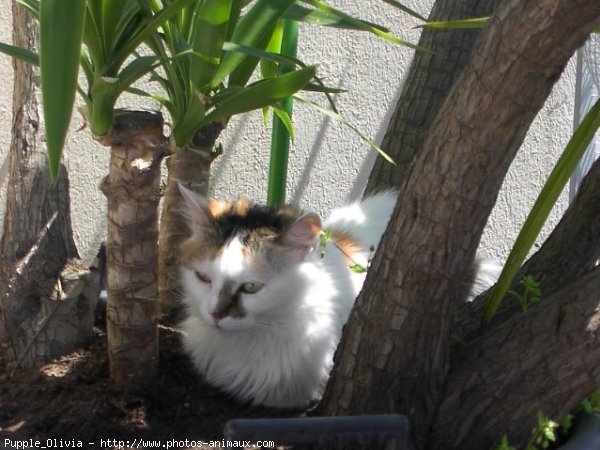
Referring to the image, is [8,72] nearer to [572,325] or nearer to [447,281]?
[447,281]

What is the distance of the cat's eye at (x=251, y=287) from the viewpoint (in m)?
1.33

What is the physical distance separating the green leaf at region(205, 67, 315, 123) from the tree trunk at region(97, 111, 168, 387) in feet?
0.39

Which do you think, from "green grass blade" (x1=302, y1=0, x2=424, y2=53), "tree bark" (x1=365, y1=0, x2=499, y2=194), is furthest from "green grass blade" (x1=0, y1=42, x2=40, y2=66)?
"tree bark" (x1=365, y1=0, x2=499, y2=194)

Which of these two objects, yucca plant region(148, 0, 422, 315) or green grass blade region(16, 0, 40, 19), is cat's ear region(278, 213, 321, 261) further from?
green grass blade region(16, 0, 40, 19)

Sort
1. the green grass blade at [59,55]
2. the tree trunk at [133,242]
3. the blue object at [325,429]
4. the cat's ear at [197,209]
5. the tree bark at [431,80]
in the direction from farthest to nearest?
the tree bark at [431,80], the cat's ear at [197,209], the tree trunk at [133,242], the blue object at [325,429], the green grass blade at [59,55]

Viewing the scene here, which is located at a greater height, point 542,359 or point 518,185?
point 518,185

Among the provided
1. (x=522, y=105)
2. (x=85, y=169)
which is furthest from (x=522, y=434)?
(x=85, y=169)

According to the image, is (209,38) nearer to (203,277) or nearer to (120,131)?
(120,131)

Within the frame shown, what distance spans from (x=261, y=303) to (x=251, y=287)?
0.04 m

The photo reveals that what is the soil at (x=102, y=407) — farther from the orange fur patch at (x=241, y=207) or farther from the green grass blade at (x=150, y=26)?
the green grass blade at (x=150, y=26)

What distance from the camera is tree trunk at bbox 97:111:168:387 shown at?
116 centimetres

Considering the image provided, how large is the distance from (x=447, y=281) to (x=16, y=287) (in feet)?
2.78

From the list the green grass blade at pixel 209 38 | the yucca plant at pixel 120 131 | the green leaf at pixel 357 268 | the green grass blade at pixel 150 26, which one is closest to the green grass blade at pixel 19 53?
the yucca plant at pixel 120 131

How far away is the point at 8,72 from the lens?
82.3 inches
